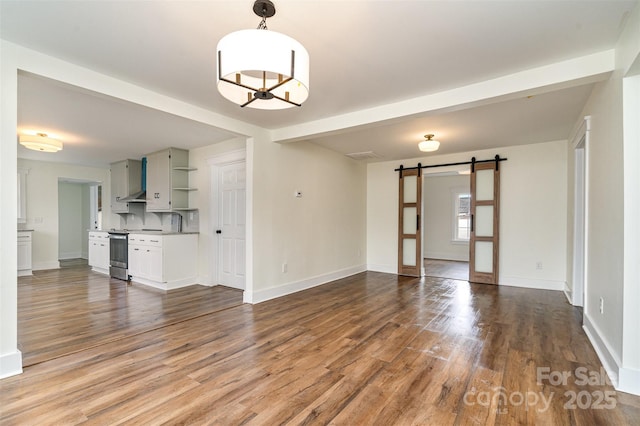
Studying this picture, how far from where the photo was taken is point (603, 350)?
2479 millimetres

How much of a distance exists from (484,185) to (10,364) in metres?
6.54

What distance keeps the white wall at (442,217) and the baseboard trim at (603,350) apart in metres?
5.79

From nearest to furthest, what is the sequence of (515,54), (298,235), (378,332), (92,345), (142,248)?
(515,54) < (92,345) < (378,332) < (298,235) < (142,248)

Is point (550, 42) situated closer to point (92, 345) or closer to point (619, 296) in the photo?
point (619, 296)

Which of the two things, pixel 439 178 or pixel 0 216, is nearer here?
pixel 0 216

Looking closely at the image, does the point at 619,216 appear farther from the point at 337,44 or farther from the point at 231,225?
the point at 231,225

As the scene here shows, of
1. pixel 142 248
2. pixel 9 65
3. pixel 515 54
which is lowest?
pixel 142 248

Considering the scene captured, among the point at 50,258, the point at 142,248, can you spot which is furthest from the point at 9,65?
the point at 50,258

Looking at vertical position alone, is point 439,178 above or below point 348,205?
above

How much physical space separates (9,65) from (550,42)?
13.2ft

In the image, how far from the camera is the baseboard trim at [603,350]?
7.17ft

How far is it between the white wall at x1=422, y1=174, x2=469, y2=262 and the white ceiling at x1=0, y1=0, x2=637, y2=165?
513 centimetres

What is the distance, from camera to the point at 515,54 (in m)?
2.36

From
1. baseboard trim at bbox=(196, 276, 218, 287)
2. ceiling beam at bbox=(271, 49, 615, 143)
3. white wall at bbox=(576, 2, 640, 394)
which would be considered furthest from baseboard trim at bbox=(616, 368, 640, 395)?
baseboard trim at bbox=(196, 276, 218, 287)
